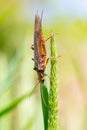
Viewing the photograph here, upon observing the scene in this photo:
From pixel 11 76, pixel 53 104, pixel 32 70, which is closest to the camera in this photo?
pixel 53 104

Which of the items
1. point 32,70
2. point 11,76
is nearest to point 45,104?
point 11,76

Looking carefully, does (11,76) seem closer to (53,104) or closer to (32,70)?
(53,104)

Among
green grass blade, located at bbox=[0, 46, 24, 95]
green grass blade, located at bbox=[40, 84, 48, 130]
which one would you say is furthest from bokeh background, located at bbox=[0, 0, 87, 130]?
green grass blade, located at bbox=[40, 84, 48, 130]

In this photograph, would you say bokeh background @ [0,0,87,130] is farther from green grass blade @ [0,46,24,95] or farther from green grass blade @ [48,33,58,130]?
green grass blade @ [48,33,58,130]

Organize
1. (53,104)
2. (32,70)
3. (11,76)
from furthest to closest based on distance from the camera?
(32,70), (11,76), (53,104)

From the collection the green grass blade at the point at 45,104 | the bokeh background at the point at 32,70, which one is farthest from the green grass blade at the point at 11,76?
the green grass blade at the point at 45,104

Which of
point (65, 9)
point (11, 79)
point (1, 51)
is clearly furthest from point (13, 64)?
point (65, 9)

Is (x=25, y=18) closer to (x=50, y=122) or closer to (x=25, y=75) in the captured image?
(x=25, y=75)

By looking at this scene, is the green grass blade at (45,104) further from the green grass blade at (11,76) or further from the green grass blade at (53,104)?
the green grass blade at (11,76)

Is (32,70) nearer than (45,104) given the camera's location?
No
